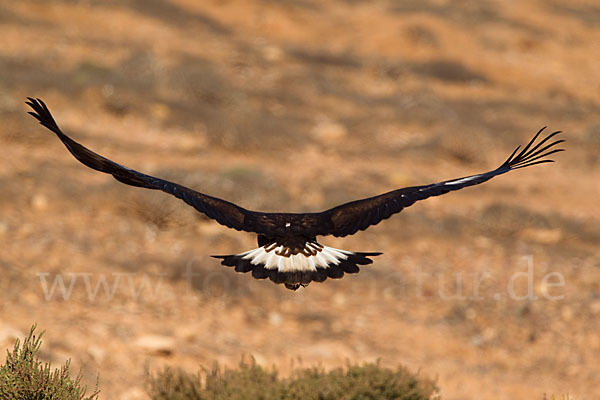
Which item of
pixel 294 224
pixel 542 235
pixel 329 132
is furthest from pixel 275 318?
pixel 329 132

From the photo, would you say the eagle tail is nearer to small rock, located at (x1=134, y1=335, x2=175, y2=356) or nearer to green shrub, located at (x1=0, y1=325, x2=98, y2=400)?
green shrub, located at (x1=0, y1=325, x2=98, y2=400)

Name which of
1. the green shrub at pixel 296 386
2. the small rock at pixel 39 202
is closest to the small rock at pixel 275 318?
the green shrub at pixel 296 386

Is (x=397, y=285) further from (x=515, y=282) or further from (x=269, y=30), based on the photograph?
(x=269, y=30)

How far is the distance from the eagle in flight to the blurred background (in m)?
2.91

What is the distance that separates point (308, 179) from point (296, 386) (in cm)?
902

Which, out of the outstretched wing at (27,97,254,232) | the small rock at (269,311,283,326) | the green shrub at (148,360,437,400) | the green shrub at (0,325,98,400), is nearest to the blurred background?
the small rock at (269,311,283,326)

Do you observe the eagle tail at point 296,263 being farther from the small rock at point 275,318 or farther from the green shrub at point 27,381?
the small rock at point 275,318

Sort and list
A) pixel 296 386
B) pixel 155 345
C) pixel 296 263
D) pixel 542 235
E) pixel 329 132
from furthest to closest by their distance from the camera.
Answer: pixel 329 132
pixel 542 235
pixel 155 345
pixel 296 386
pixel 296 263

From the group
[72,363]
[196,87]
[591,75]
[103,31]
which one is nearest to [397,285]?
[72,363]

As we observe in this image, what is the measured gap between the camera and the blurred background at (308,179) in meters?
11.1

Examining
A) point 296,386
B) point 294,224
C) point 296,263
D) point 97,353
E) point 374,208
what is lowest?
point 296,386

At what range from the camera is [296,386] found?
7789mm

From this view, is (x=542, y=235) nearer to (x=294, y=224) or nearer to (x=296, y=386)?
(x=296, y=386)

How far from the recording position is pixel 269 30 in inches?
981
